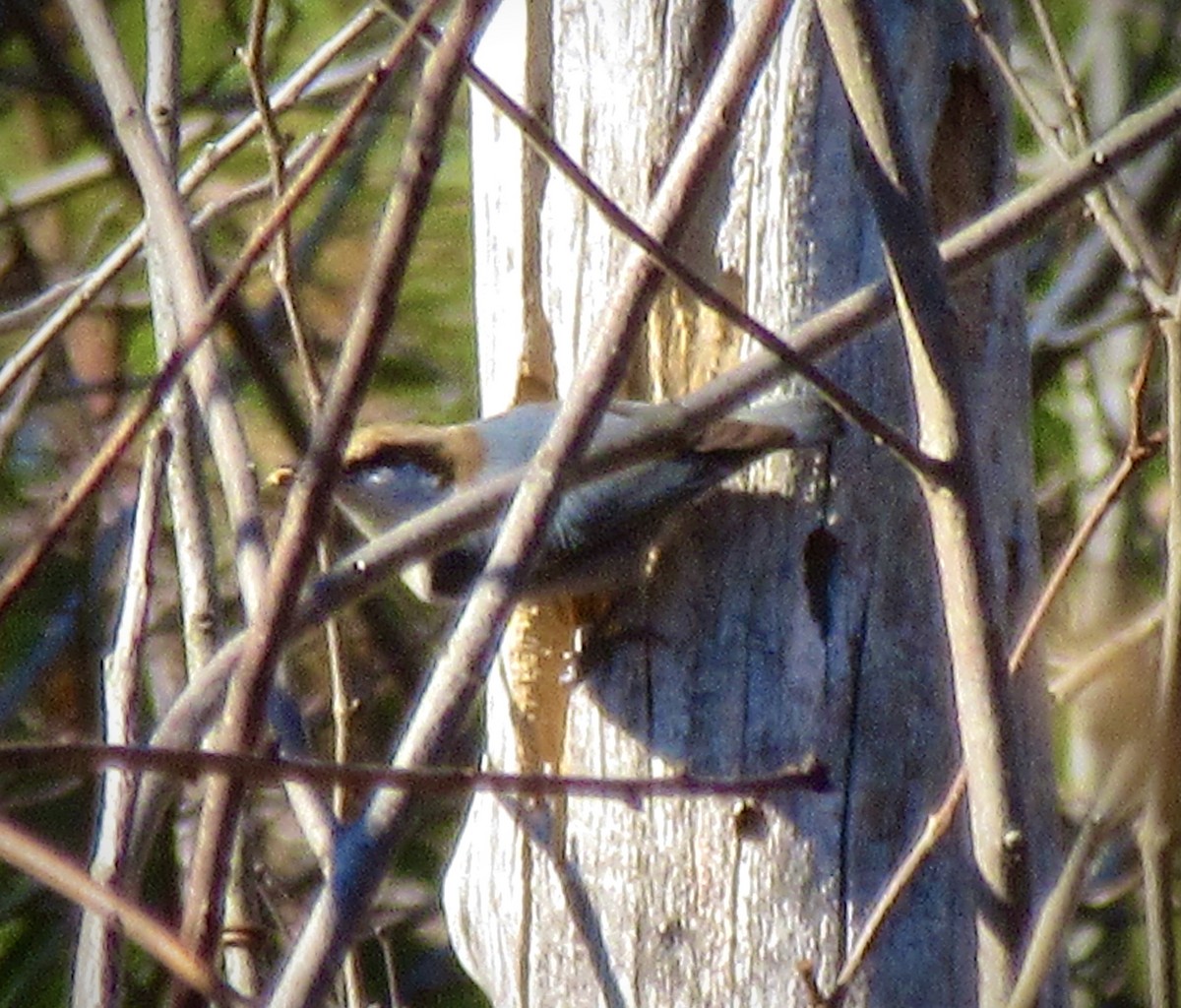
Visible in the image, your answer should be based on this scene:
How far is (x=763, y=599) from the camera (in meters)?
2.16

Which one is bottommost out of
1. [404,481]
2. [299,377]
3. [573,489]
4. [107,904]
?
[107,904]

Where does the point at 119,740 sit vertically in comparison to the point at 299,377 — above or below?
below

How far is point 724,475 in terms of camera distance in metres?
2.29

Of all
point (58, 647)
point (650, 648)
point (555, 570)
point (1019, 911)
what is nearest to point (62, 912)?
point (58, 647)

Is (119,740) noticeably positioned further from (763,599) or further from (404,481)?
(404,481)

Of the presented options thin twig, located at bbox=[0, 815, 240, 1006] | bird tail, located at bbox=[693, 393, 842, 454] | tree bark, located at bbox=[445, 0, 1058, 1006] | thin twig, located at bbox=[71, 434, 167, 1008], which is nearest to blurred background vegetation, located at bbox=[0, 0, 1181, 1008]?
tree bark, located at bbox=[445, 0, 1058, 1006]

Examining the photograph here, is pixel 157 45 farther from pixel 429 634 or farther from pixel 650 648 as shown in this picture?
pixel 429 634

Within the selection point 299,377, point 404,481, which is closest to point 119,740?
point 404,481

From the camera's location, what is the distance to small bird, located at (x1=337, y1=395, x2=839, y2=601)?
2.22 meters

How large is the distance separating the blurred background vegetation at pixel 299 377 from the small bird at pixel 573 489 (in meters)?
0.53

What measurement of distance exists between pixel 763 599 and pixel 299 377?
227 cm

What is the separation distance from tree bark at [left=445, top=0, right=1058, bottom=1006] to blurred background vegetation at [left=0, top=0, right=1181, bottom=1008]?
3.72 ft

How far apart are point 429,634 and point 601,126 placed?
1.89 m

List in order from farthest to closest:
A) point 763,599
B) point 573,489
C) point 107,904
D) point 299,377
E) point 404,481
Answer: point 299,377
point 404,481
point 763,599
point 573,489
point 107,904
